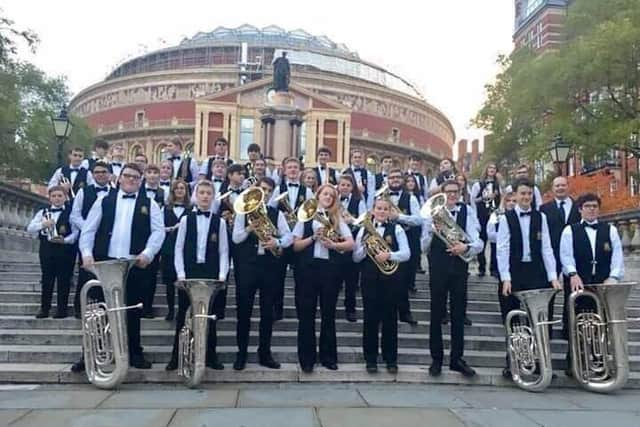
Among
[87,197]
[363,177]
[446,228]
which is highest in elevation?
Result: [363,177]

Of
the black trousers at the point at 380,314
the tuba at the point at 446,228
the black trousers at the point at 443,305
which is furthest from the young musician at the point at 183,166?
the black trousers at the point at 443,305

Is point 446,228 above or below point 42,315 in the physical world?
above

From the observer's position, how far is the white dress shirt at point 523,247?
7.08 meters

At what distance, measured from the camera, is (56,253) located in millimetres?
8227

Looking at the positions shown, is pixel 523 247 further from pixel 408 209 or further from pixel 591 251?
pixel 408 209

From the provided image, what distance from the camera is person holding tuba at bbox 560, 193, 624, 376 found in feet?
23.6

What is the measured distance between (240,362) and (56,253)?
123 inches

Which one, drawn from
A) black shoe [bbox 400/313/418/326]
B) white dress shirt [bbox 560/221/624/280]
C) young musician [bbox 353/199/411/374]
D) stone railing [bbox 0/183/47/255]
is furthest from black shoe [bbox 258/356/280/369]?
stone railing [bbox 0/183/47/255]

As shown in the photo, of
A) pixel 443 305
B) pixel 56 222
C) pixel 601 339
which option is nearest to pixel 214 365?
pixel 443 305

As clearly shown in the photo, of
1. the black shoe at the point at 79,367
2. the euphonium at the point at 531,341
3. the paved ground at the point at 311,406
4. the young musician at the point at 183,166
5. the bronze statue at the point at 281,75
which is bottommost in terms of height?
the paved ground at the point at 311,406

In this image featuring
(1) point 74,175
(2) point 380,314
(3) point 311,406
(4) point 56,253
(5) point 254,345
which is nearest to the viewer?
(3) point 311,406

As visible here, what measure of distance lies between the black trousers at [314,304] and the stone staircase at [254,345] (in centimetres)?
25

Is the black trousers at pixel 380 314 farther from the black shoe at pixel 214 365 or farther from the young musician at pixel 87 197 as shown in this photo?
the young musician at pixel 87 197

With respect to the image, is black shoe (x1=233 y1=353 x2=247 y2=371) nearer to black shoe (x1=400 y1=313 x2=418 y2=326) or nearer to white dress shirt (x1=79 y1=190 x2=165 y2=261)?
white dress shirt (x1=79 y1=190 x2=165 y2=261)
